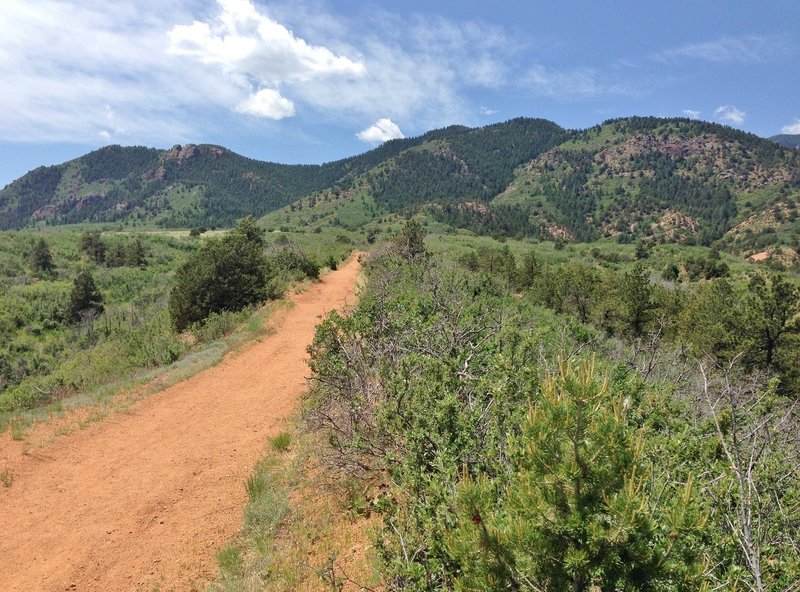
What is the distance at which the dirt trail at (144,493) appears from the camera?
5.54 meters

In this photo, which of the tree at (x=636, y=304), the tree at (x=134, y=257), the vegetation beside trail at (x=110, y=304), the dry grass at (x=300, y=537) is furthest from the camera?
the tree at (x=134, y=257)

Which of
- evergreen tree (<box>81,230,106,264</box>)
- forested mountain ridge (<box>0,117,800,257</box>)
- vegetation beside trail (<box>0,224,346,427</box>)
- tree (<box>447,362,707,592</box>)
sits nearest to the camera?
tree (<box>447,362,707,592</box>)

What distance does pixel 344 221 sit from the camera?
4596 inches

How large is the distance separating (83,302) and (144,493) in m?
28.7

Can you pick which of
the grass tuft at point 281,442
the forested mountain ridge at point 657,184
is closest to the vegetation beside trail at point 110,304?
the grass tuft at point 281,442

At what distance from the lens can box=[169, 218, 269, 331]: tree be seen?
19.5 meters

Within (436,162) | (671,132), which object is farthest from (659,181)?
(436,162)

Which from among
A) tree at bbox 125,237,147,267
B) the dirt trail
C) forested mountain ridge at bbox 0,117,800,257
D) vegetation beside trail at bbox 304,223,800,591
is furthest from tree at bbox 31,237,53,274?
forested mountain ridge at bbox 0,117,800,257

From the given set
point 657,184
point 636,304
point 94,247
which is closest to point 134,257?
point 94,247

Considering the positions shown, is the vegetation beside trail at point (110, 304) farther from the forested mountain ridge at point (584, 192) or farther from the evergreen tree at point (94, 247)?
the forested mountain ridge at point (584, 192)

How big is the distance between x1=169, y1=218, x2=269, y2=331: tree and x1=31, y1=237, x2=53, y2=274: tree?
24.4 metres

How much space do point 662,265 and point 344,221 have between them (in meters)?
83.5

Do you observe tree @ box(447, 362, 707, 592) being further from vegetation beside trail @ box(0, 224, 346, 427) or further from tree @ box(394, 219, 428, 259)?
tree @ box(394, 219, 428, 259)

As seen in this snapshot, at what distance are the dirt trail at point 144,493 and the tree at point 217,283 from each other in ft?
28.1
